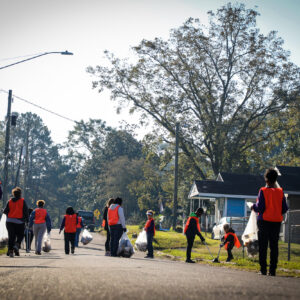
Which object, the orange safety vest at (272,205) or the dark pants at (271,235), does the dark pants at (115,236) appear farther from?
the orange safety vest at (272,205)

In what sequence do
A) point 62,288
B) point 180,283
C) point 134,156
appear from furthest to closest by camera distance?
point 134,156
point 180,283
point 62,288

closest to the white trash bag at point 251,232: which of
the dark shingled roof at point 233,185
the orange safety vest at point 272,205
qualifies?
the orange safety vest at point 272,205

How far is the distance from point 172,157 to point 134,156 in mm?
39378

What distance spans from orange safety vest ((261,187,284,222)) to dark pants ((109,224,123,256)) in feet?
21.5

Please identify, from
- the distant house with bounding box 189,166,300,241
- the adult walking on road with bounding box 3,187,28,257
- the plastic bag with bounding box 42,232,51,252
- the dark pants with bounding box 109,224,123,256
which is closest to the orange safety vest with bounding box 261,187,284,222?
the dark pants with bounding box 109,224,123,256

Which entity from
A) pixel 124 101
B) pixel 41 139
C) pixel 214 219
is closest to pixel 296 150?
pixel 214 219

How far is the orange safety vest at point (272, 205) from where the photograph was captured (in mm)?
9367

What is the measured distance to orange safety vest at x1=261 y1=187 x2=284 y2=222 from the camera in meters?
9.37

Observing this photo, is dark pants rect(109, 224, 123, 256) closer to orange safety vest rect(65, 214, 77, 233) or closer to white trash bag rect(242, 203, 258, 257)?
orange safety vest rect(65, 214, 77, 233)

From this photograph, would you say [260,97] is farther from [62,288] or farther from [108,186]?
[62,288]

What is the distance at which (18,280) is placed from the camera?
591cm

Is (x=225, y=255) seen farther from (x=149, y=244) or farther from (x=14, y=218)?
(x=14, y=218)

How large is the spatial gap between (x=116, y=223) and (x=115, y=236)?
43cm

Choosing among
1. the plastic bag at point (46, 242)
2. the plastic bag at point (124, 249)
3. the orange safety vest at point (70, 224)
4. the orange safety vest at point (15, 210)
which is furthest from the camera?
the plastic bag at point (46, 242)
